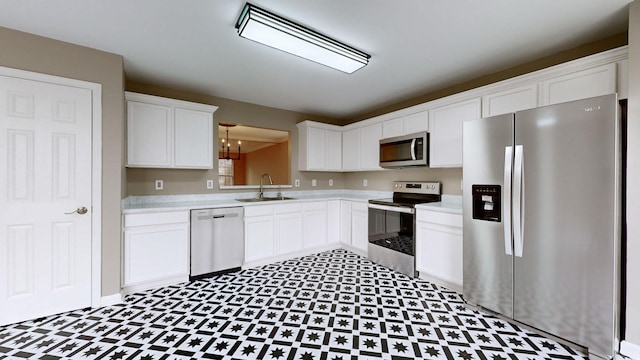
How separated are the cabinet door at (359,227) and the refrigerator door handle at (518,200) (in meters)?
1.97

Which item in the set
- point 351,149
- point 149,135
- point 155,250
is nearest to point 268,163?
point 351,149

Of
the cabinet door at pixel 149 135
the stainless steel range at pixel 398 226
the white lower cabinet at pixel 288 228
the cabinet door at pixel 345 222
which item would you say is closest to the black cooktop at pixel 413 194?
the stainless steel range at pixel 398 226

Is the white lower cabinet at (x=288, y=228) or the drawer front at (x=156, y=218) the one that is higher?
the drawer front at (x=156, y=218)

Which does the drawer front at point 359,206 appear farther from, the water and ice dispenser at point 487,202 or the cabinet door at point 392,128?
the water and ice dispenser at point 487,202

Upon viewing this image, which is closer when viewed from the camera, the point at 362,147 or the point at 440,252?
the point at 440,252

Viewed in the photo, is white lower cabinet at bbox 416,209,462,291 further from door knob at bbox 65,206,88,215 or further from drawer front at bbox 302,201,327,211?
door knob at bbox 65,206,88,215

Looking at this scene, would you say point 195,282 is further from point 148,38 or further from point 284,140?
point 284,140

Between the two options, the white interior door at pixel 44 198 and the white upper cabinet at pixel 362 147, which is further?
the white upper cabinet at pixel 362 147

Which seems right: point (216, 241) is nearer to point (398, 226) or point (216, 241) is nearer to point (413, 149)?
point (398, 226)

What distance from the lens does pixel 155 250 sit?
283 centimetres

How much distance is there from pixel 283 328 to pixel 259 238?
1.57 m

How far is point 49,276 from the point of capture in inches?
89.7

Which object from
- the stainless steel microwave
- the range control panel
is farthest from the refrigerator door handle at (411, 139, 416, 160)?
the range control panel

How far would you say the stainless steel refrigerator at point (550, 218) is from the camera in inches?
66.9
